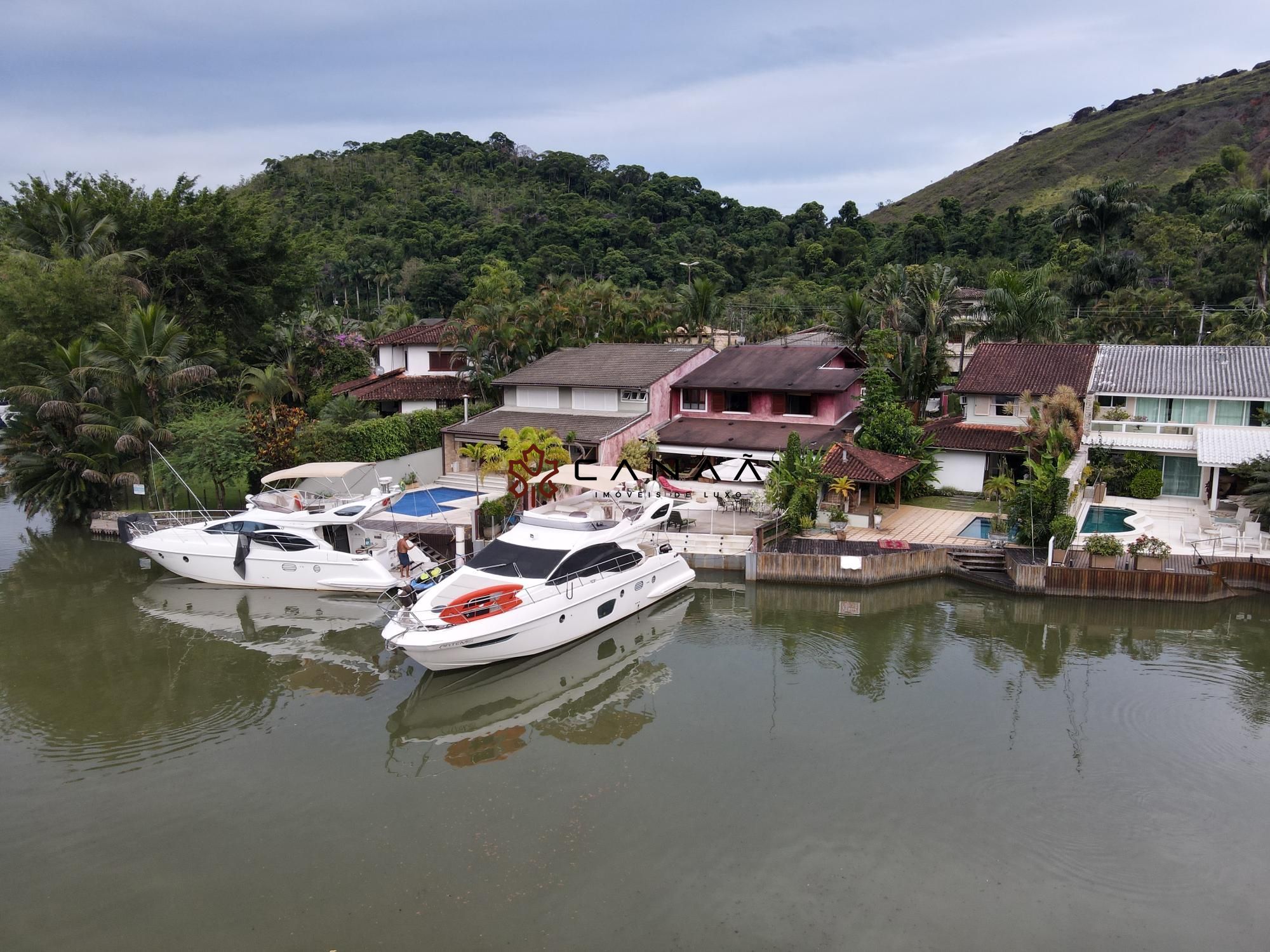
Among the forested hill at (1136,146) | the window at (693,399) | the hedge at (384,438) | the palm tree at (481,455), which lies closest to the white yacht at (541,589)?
the palm tree at (481,455)

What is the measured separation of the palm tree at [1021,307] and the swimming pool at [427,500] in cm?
2535

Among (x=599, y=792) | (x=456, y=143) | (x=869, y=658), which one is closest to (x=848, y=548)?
(x=869, y=658)

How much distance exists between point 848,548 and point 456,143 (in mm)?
103092

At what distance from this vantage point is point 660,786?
1359 cm

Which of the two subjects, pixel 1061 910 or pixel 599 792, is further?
pixel 599 792

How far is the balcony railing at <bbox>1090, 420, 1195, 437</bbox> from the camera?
96.0ft

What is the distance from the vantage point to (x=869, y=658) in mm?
18984

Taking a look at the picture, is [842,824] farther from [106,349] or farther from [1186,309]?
[1186,309]

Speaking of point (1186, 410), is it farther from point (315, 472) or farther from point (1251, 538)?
point (315, 472)

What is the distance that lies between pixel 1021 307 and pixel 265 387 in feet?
109

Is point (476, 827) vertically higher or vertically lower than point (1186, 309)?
lower

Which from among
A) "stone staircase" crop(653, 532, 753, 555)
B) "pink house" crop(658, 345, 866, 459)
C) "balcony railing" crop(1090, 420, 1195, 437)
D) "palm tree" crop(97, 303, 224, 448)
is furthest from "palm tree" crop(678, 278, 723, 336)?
"palm tree" crop(97, 303, 224, 448)

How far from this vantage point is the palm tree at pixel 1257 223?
46.0m

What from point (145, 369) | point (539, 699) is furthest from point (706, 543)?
point (145, 369)
